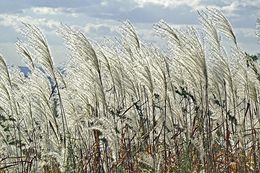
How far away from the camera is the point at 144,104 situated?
6.03m

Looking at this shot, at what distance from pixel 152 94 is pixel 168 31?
57cm

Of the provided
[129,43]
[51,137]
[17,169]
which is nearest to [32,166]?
[17,169]

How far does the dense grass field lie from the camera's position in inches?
199

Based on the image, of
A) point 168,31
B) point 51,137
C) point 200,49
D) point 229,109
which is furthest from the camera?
point 229,109

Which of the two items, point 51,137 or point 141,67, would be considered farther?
point 51,137

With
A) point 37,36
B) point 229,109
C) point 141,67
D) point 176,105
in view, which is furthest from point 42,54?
point 229,109

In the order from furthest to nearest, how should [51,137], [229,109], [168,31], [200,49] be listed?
[229,109] < [51,137] < [168,31] < [200,49]

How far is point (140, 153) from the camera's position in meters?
5.75

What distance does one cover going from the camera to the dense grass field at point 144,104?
5.05 meters

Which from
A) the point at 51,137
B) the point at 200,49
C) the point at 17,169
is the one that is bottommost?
the point at 17,169

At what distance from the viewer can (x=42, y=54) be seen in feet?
16.9

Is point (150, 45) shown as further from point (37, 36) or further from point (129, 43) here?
point (37, 36)

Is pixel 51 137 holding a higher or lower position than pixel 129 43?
lower

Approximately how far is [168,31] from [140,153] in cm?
118
